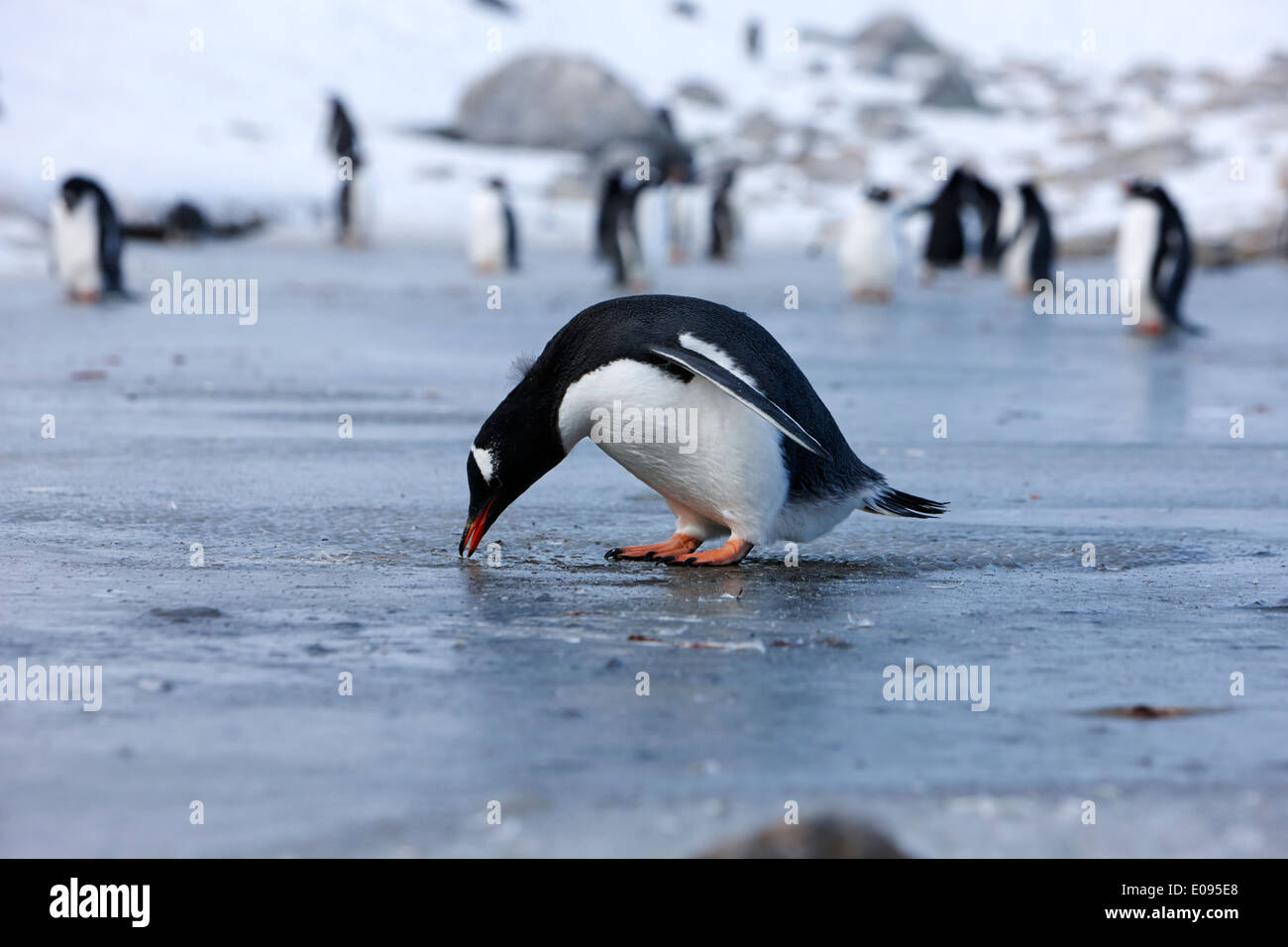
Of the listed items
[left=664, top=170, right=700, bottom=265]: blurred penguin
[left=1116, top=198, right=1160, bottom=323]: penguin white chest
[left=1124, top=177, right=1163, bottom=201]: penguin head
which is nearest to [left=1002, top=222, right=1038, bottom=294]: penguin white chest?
[left=1124, top=177, right=1163, bottom=201]: penguin head

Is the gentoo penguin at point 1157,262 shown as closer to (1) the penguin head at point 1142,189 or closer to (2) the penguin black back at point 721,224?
(1) the penguin head at point 1142,189

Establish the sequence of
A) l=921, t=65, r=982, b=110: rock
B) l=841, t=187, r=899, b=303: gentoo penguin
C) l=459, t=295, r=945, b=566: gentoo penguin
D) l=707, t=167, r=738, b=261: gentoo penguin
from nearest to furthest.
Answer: l=459, t=295, r=945, b=566: gentoo penguin, l=841, t=187, r=899, b=303: gentoo penguin, l=707, t=167, r=738, b=261: gentoo penguin, l=921, t=65, r=982, b=110: rock

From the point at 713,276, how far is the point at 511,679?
16.9 meters

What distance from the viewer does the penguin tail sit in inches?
162

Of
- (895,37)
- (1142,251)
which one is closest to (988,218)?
(1142,251)

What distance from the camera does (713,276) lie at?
1948 cm

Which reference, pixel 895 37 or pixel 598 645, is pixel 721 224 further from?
pixel 895 37

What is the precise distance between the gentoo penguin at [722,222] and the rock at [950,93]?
1419 inches

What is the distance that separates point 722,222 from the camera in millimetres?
24641

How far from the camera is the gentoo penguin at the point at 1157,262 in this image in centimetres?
1251

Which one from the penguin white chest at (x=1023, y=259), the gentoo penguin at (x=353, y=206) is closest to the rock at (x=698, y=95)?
the gentoo penguin at (x=353, y=206)

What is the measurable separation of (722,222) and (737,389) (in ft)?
70.1

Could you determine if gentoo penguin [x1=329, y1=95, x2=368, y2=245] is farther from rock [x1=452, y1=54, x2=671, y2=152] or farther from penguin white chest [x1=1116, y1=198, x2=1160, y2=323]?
rock [x1=452, y1=54, x2=671, y2=152]
